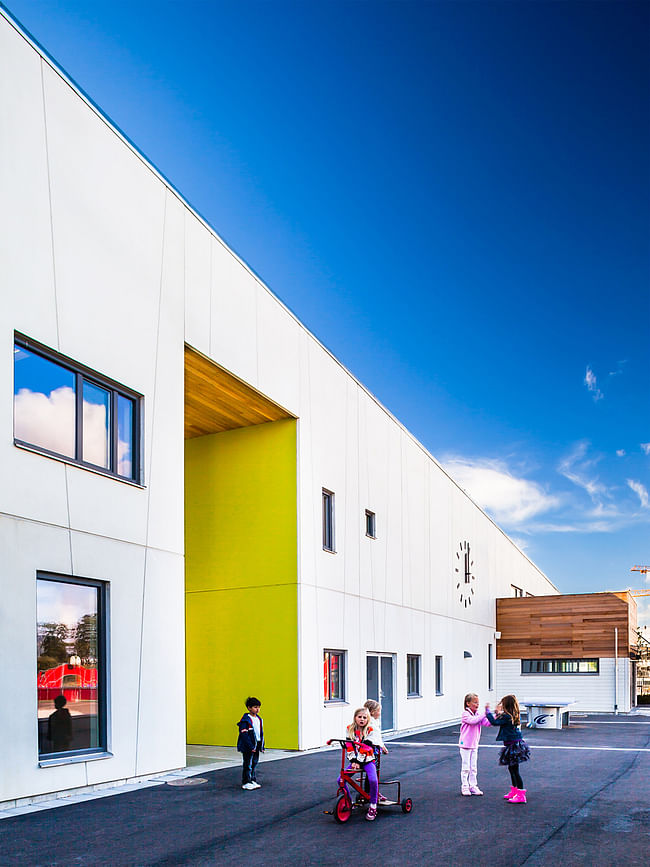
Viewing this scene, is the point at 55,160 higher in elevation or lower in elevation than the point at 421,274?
lower

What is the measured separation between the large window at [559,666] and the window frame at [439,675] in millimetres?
7624

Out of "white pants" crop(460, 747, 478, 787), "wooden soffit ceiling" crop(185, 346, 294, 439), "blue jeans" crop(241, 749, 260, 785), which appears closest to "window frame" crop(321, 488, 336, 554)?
"wooden soffit ceiling" crop(185, 346, 294, 439)

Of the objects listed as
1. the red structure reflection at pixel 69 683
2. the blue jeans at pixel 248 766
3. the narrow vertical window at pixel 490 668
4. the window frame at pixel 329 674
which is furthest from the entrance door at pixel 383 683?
the narrow vertical window at pixel 490 668

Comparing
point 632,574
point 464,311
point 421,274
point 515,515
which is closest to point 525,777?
point 421,274

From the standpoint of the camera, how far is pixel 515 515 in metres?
52.9

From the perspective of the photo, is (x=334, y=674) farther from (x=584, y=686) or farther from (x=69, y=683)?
(x=584, y=686)

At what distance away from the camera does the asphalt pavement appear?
6254 mm

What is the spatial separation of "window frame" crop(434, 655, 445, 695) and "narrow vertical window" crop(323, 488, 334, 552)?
333 inches

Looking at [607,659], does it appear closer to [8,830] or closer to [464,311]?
[464,311]

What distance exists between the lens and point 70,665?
359 inches

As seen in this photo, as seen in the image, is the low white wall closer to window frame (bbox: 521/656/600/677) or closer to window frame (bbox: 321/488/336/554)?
window frame (bbox: 521/656/600/677)

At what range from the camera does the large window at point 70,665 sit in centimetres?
872

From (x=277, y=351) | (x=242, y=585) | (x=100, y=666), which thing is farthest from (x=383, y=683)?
(x=100, y=666)

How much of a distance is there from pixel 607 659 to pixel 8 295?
25385mm
